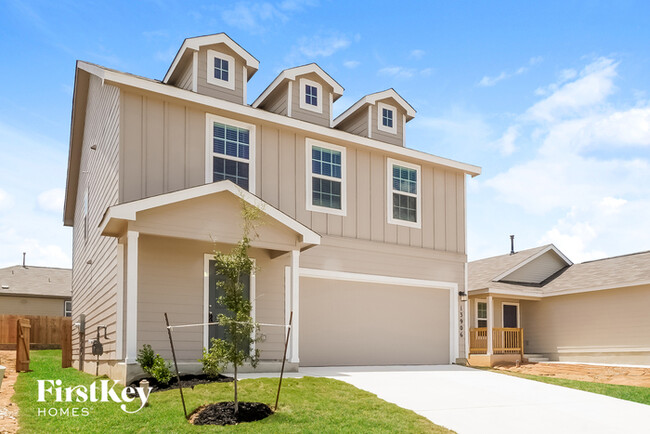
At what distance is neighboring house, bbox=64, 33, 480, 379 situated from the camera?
11.9 m

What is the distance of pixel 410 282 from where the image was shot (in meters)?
16.3

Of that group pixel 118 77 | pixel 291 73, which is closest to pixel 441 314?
pixel 291 73

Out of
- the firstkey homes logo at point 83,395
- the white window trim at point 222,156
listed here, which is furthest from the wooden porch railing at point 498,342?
the firstkey homes logo at point 83,395

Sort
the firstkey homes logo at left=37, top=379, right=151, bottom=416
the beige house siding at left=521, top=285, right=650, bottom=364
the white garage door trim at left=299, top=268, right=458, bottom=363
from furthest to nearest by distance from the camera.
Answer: the beige house siding at left=521, top=285, right=650, bottom=364 < the white garage door trim at left=299, top=268, right=458, bottom=363 < the firstkey homes logo at left=37, top=379, right=151, bottom=416

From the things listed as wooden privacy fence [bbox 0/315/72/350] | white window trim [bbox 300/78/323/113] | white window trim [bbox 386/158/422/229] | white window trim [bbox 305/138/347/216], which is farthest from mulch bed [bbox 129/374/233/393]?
wooden privacy fence [bbox 0/315/72/350]

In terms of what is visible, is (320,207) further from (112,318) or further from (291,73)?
(112,318)

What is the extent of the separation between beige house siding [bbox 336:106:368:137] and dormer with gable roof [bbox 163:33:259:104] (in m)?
3.65

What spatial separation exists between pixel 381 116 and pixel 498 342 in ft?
30.8

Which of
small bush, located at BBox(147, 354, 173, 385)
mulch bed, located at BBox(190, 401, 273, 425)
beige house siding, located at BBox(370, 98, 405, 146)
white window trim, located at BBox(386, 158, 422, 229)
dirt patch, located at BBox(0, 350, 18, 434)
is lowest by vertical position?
dirt patch, located at BBox(0, 350, 18, 434)

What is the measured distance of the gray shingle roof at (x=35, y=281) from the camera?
33.1 metres

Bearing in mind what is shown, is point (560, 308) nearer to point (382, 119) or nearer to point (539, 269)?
point (539, 269)

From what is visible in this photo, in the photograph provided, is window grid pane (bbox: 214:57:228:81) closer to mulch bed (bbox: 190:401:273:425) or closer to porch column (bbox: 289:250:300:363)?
porch column (bbox: 289:250:300:363)

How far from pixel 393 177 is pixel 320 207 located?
2.59 meters

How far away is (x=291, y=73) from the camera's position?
1532cm
